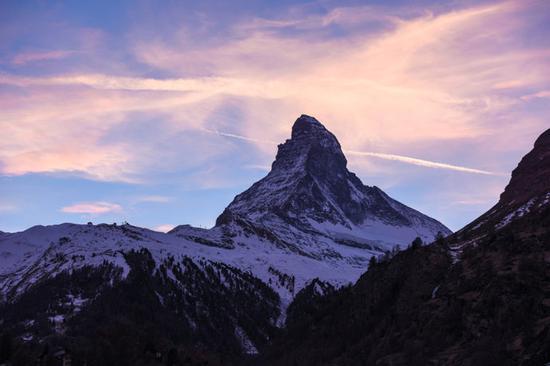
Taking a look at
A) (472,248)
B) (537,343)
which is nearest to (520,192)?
(472,248)

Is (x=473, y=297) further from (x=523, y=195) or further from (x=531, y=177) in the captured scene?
(x=531, y=177)

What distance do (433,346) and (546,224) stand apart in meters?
30.8

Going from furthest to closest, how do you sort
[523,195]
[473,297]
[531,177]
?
[531,177], [523,195], [473,297]

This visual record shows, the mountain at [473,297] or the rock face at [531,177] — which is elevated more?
the rock face at [531,177]

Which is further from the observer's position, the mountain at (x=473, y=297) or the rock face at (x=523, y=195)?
the rock face at (x=523, y=195)

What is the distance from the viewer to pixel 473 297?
124 m

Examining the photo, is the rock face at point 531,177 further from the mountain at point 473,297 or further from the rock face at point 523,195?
the mountain at point 473,297

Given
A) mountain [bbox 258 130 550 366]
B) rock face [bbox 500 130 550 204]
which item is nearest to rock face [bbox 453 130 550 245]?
rock face [bbox 500 130 550 204]

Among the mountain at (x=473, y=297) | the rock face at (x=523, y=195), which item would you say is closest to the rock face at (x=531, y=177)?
the rock face at (x=523, y=195)

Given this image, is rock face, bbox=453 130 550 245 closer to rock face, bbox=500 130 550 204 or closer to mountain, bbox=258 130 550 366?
rock face, bbox=500 130 550 204

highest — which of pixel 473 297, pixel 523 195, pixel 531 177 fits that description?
pixel 531 177

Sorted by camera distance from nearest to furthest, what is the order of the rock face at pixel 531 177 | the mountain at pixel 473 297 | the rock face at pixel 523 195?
the mountain at pixel 473 297
the rock face at pixel 523 195
the rock face at pixel 531 177

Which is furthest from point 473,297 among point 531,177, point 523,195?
point 531,177

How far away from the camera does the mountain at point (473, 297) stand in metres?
106
